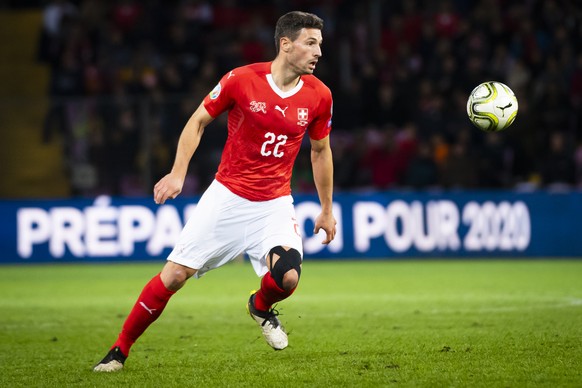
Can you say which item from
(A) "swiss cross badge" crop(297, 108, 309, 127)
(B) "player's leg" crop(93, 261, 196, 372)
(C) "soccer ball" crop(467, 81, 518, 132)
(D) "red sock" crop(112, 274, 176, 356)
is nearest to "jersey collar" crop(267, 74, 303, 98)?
(A) "swiss cross badge" crop(297, 108, 309, 127)

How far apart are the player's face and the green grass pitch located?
203cm

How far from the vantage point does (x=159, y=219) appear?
54.1ft

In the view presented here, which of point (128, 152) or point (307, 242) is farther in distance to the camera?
point (128, 152)

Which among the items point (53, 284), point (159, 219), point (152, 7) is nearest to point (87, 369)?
point (53, 284)

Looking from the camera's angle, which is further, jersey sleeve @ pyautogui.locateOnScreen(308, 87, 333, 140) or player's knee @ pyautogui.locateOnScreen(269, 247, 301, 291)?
jersey sleeve @ pyautogui.locateOnScreen(308, 87, 333, 140)

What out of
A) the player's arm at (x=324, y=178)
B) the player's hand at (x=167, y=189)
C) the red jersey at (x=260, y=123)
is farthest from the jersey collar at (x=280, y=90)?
Result: the player's hand at (x=167, y=189)

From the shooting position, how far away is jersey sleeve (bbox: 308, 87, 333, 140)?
7230 millimetres

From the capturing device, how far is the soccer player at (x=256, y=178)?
22.5 ft

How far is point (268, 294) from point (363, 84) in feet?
39.9

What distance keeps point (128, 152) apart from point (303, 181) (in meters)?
3.12

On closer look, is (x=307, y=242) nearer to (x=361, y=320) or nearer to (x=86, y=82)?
(x=86, y=82)

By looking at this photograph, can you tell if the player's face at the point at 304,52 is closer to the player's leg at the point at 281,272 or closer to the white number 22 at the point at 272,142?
the white number 22 at the point at 272,142

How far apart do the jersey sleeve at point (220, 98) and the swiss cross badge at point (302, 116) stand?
0.48 meters

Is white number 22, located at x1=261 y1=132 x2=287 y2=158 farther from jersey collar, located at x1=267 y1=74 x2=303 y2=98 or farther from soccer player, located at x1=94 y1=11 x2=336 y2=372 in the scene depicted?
jersey collar, located at x1=267 y1=74 x2=303 y2=98
